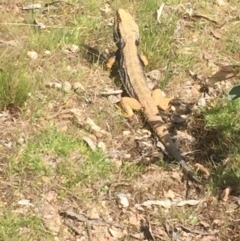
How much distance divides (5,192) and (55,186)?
0.38 metres

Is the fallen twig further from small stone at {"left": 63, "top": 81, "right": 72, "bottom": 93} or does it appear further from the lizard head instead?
the lizard head

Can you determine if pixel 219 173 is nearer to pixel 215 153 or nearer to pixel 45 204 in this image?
pixel 215 153

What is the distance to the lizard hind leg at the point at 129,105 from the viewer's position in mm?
5836

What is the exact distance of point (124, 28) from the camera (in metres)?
6.39

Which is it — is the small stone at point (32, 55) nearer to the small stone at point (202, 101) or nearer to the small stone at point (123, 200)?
the small stone at point (202, 101)

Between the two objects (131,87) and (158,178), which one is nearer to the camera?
(158,178)

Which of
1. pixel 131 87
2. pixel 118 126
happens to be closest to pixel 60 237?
pixel 118 126

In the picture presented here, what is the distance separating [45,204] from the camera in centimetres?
A: 479

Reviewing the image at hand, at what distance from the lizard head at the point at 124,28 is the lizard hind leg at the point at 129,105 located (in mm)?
689

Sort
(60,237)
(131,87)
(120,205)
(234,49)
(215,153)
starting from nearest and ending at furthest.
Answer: (60,237)
(120,205)
(215,153)
(131,87)
(234,49)

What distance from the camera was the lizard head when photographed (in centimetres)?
632

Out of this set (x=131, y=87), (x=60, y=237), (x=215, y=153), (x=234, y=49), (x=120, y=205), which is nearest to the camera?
(x=60, y=237)

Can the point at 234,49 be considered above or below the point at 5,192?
above

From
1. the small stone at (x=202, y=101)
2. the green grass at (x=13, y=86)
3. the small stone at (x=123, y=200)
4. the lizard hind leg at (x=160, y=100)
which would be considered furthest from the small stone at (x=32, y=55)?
the small stone at (x=123, y=200)
